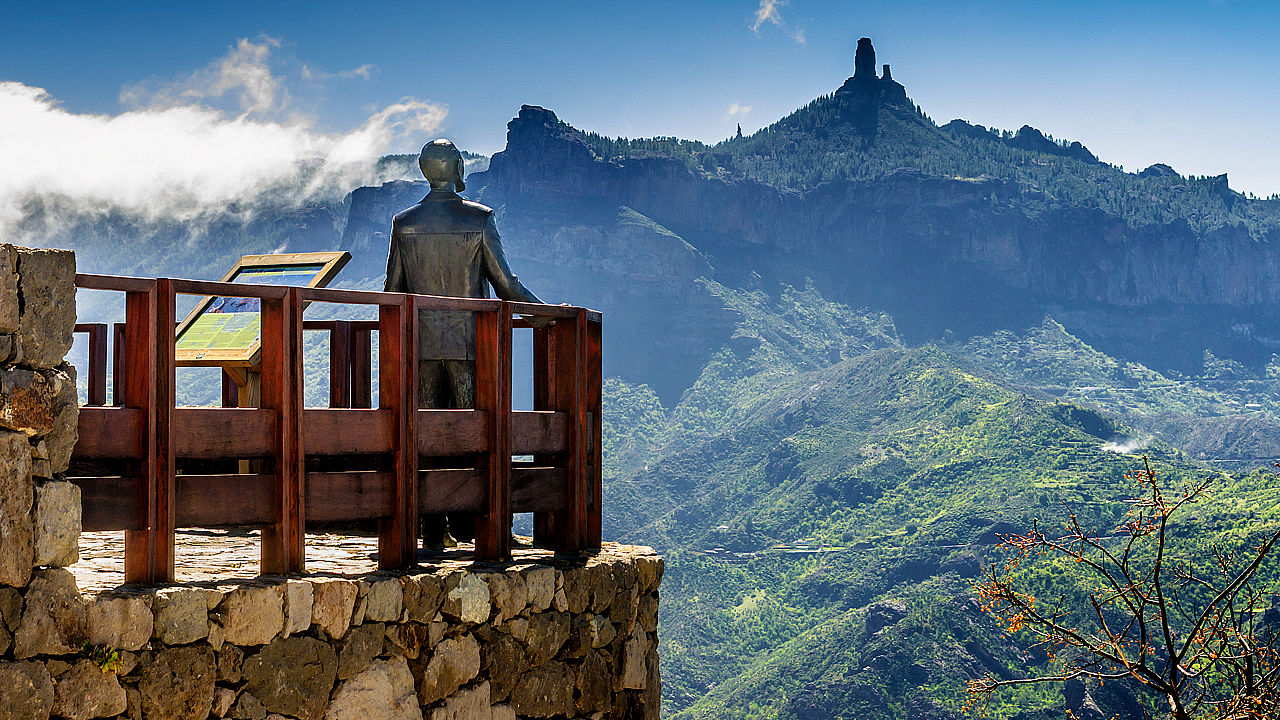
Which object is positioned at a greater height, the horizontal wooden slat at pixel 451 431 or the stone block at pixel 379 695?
the horizontal wooden slat at pixel 451 431

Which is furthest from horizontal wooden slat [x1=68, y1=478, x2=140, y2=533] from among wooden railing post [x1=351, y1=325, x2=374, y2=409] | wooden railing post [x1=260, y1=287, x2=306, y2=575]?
wooden railing post [x1=351, y1=325, x2=374, y2=409]

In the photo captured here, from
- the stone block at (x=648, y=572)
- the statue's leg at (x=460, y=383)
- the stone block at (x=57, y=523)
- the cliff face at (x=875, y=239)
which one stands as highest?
the cliff face at (x=875, y=239)

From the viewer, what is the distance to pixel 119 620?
13.1ft

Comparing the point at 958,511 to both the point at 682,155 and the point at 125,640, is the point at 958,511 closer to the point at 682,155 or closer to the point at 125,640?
the point at 682,155

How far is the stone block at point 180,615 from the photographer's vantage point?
4.10 metres

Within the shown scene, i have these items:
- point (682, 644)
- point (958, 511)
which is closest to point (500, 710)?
point (682, 644)

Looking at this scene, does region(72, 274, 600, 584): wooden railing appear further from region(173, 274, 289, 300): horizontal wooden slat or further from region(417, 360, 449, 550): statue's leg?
region(417, 360, 449, 550): statue's leg

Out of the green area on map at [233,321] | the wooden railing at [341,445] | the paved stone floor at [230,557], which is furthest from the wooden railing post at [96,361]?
the wooden railing at [341,445]

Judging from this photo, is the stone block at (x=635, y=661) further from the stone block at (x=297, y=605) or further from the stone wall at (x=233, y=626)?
the stone block at (x=297, y=605)

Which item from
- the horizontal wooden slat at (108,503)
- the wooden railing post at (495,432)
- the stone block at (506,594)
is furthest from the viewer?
the wooden railing post at (495,432)

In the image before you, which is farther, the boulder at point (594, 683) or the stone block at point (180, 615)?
the boulder at point (594, 683)

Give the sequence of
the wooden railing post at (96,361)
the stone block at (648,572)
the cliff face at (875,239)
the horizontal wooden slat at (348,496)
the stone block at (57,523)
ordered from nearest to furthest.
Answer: the stone block at (57,523)
the horizontal wooden slat at (348,496)
the stone block at (648,572)
the wooden railing post at (96,361)
the cliff face at (875,239)

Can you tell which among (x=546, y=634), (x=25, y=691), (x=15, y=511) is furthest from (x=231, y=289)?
(x=546, y=634)

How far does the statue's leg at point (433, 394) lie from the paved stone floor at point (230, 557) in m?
0.13
